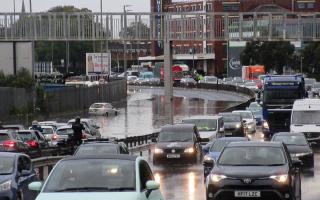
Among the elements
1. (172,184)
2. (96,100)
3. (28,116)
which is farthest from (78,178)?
(96,100)

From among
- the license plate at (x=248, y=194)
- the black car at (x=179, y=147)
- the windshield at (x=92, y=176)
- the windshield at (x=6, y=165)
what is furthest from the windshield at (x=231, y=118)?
the windshield at (x=92, y=176)

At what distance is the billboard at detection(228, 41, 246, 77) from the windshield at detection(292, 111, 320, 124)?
4989 inches

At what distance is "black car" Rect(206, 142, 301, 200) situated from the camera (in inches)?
744

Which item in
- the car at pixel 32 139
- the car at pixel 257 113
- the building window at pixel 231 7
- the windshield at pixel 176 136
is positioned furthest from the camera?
the building window at pixel 231 7

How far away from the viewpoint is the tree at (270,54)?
14638 cm

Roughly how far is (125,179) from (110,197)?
2.89 feet

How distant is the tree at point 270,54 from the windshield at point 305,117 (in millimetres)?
100115

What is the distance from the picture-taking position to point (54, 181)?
1446 cm

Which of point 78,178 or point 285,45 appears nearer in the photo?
point 78,178

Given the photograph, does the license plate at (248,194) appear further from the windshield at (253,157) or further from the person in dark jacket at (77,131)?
the person in dark jacket at (77,131)

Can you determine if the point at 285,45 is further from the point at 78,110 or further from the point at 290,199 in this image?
the point at 290,199

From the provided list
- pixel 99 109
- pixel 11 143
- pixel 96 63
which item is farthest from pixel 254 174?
pixel 96 63

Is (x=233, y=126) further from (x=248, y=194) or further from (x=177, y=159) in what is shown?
(x=248, y=194)

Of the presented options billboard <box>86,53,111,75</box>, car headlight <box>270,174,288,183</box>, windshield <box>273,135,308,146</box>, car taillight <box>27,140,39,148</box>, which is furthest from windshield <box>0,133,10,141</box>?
billboard <box>86,53,111,75</box>
